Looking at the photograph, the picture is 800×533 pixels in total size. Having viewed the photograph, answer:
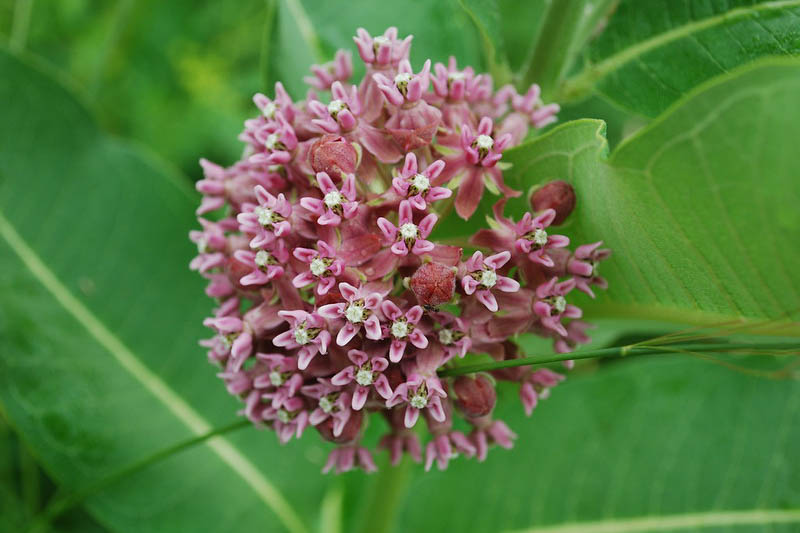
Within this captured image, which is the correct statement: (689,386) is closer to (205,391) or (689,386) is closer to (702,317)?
(702,317)

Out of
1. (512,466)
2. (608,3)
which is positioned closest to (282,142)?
(608,3)

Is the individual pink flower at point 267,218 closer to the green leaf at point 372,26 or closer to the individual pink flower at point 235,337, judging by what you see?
the individual pink flower at point 235,337

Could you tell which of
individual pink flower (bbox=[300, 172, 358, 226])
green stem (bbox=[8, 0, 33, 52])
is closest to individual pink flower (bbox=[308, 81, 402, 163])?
individual pink flower (bbox=[300, 172, 358, 226])

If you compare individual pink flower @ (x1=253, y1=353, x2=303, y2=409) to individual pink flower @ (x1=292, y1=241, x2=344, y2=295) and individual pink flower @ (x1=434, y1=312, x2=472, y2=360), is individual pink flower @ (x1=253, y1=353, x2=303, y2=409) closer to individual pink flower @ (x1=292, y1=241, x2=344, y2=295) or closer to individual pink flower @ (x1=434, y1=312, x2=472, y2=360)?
individual pink flower @ (x1=292, y1=241, x2=344, y2=295)

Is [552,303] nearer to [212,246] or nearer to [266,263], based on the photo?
[266,263]

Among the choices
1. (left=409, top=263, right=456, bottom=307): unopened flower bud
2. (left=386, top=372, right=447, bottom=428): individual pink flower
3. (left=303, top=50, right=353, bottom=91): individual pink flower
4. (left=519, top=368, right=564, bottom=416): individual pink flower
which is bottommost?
(left=519, top=368, right=564, bottom=416): individual pink flower

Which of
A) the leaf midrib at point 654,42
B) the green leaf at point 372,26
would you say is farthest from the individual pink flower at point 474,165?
the green leaf at point 372,26
